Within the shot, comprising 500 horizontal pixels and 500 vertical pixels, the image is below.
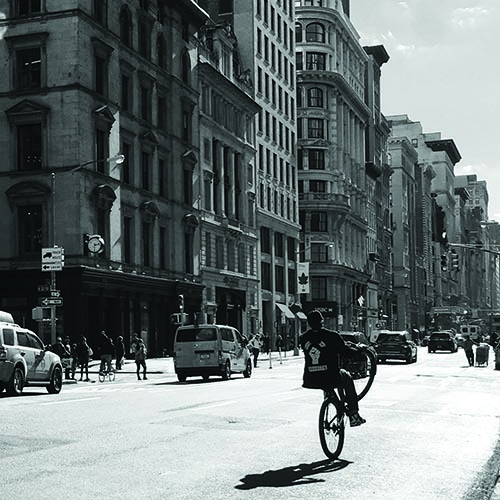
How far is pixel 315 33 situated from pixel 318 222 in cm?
2143

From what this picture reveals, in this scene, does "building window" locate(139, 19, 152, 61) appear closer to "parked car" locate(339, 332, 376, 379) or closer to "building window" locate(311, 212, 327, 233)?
"parked car" locate(339, 332, 376, 379)

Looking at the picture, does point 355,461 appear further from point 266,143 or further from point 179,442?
point 266,143

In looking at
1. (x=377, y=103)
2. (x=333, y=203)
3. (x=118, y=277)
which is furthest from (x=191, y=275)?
(x=377, y=103)

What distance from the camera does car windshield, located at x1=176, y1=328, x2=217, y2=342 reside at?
33875 millimetres

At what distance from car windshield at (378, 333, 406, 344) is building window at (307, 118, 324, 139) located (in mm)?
56254

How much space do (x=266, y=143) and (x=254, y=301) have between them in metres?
15.0

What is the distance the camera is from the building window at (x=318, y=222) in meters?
105

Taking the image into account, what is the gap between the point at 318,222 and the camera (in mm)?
105625

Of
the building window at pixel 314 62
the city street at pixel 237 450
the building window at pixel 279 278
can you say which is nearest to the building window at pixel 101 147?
the city street at pixel 237 450

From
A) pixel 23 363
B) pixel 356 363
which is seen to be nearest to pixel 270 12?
pixel 23 363

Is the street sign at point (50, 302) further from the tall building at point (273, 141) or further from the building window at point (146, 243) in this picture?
the tall building at point (273, 141)

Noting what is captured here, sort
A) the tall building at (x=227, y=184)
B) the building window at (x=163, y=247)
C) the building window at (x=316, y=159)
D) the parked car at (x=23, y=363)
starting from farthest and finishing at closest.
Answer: the building window at (x=316, y=159), the tall building at (x=227, y=184), the building window at (x=163, y=247), the parked car at (x=23, y=363)

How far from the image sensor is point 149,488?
9.73 meters

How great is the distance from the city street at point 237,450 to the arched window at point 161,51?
41.7 metres
